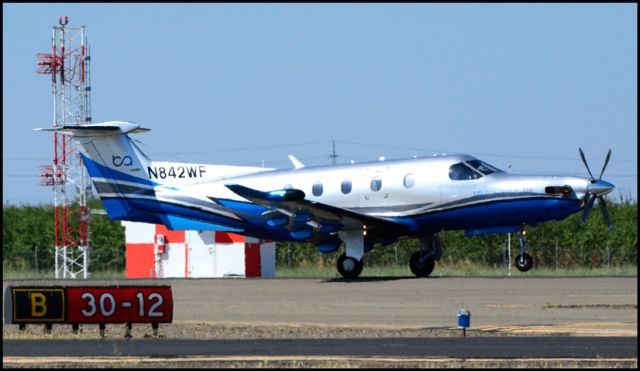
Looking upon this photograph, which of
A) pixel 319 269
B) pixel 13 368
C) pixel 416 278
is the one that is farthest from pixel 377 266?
pixel 13 368

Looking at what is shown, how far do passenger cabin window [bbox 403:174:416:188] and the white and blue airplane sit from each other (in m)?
0.03

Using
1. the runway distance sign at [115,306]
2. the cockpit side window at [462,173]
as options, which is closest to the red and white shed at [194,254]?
the cockpit side window at [462,173]

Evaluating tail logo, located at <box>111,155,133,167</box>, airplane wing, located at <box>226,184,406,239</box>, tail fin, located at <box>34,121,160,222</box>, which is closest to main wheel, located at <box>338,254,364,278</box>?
airplane wing, located at <box>226,184,406,239</box>

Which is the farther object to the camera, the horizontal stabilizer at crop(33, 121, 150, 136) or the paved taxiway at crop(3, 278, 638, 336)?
the horizontal stabilizer at crop(33, 121, 150, 136)

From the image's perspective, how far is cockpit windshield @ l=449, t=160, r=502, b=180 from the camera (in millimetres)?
38344

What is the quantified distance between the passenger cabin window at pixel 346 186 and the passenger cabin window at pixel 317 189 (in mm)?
741

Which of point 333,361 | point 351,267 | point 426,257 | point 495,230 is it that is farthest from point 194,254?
point 333,361

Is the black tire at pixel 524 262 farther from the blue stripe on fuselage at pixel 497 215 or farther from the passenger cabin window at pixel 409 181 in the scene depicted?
the passenger cabin window at pixel 409 181

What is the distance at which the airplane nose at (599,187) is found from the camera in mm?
37125

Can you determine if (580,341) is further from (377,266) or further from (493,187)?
(377,266)

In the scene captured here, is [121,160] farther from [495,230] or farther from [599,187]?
[599,187]

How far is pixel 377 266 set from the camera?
58375 millimetres

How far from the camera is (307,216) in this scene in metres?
38.6

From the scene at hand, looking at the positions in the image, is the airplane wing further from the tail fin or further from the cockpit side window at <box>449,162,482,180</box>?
the tail fin
